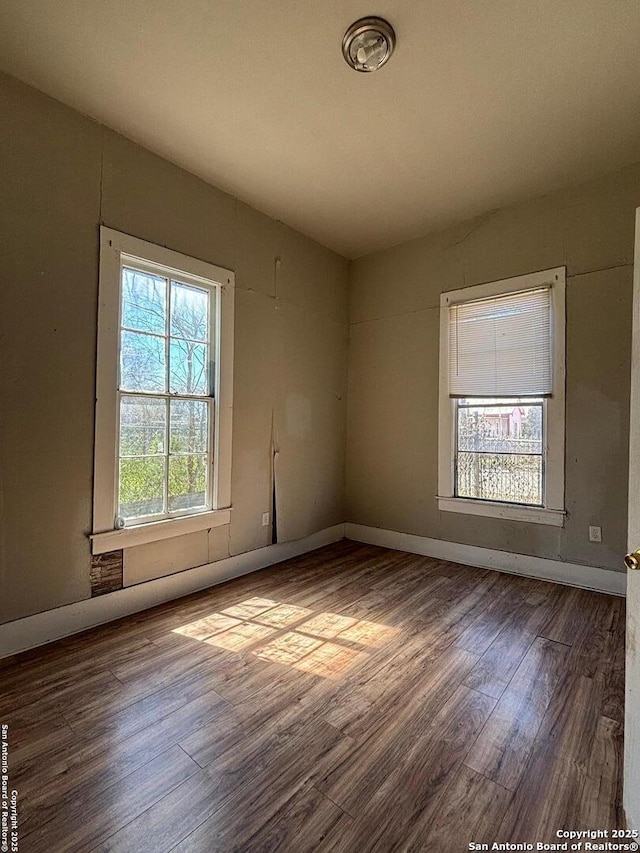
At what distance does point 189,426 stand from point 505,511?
2.68 metres

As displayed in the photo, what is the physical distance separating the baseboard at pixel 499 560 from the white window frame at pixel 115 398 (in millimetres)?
1837

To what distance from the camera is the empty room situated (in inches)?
54.5

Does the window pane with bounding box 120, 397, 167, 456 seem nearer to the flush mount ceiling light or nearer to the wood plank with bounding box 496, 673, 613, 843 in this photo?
the flush mount ceiling light

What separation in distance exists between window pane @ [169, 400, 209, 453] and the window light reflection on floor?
1174 mm

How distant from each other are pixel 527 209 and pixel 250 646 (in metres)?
3.84

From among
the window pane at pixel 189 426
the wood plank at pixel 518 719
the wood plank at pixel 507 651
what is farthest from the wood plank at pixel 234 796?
the window pane at pixel 189 426

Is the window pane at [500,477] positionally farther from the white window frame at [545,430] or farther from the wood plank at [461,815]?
the wood plank at [461,815]

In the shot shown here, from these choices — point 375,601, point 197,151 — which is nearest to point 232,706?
point 375,601

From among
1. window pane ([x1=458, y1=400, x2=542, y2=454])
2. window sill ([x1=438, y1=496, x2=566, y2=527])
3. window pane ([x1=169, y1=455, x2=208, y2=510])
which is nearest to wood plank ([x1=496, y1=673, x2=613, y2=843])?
window sill ([x1=438, y1=496, x2=566, y2=527])

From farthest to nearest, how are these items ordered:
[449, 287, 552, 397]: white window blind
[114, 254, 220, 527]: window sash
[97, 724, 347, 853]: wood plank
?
[449, 287, 552, 397]: white window blind, [114, 254, 220, 527]: window sash, [97, 724, 347, 853]: wood plank

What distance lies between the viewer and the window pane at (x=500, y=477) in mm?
3301

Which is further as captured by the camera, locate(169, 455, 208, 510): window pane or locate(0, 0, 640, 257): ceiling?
locate(169, 455, 208, 510): window pane

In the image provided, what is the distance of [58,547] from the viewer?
2289mm

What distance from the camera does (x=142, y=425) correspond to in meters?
2.69
